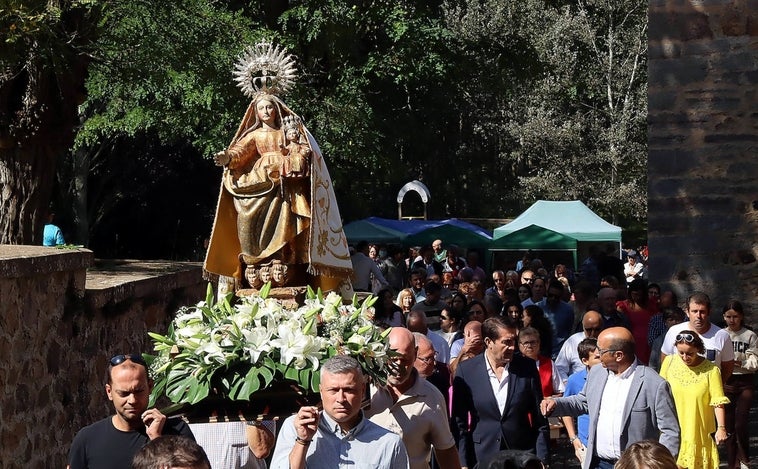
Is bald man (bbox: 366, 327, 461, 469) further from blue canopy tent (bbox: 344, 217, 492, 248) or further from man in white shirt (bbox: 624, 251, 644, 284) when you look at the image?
blue canopy tent (bbox: 344, 217, 492, 248)

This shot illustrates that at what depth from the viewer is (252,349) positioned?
6074mm

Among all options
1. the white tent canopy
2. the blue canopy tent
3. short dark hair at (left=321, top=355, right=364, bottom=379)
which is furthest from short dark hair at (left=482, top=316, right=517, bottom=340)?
the blue canopy tent

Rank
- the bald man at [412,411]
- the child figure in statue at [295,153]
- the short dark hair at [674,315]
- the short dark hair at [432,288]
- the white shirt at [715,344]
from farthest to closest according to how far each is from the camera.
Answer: the short dark hair at [432,288]
the short dark hair at [674,315]
the white shirt at [715,344]
the child figure in statue at [295,153]
the bald man at [412,411]

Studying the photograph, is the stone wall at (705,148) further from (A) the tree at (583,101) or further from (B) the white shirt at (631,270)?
(A) the tree at (583,101)

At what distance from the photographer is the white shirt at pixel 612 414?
7887 millimetres

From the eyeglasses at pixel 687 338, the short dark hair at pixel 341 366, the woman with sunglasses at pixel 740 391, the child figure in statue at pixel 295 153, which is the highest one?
the child figure in statue at pixel 295 153

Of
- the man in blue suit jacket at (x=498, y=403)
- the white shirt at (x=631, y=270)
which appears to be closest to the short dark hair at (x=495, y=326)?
the man in blue suit jacket at (x=498, y=403)

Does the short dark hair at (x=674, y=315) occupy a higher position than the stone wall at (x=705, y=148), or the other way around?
the stone wall at (x=705, y=148)

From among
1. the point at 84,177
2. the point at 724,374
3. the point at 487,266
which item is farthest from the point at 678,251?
the point at 84,177

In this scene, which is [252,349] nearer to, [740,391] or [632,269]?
[740,391]

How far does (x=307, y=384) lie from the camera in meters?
5.99

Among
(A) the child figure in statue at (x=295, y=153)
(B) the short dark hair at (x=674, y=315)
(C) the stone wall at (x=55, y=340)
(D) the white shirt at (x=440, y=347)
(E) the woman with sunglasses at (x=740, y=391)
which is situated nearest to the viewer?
(C) the stone wall at (x=55, y=340)

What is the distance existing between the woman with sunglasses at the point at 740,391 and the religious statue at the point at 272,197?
3958mm

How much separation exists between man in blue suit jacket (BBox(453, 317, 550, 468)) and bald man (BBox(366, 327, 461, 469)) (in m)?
1.19
